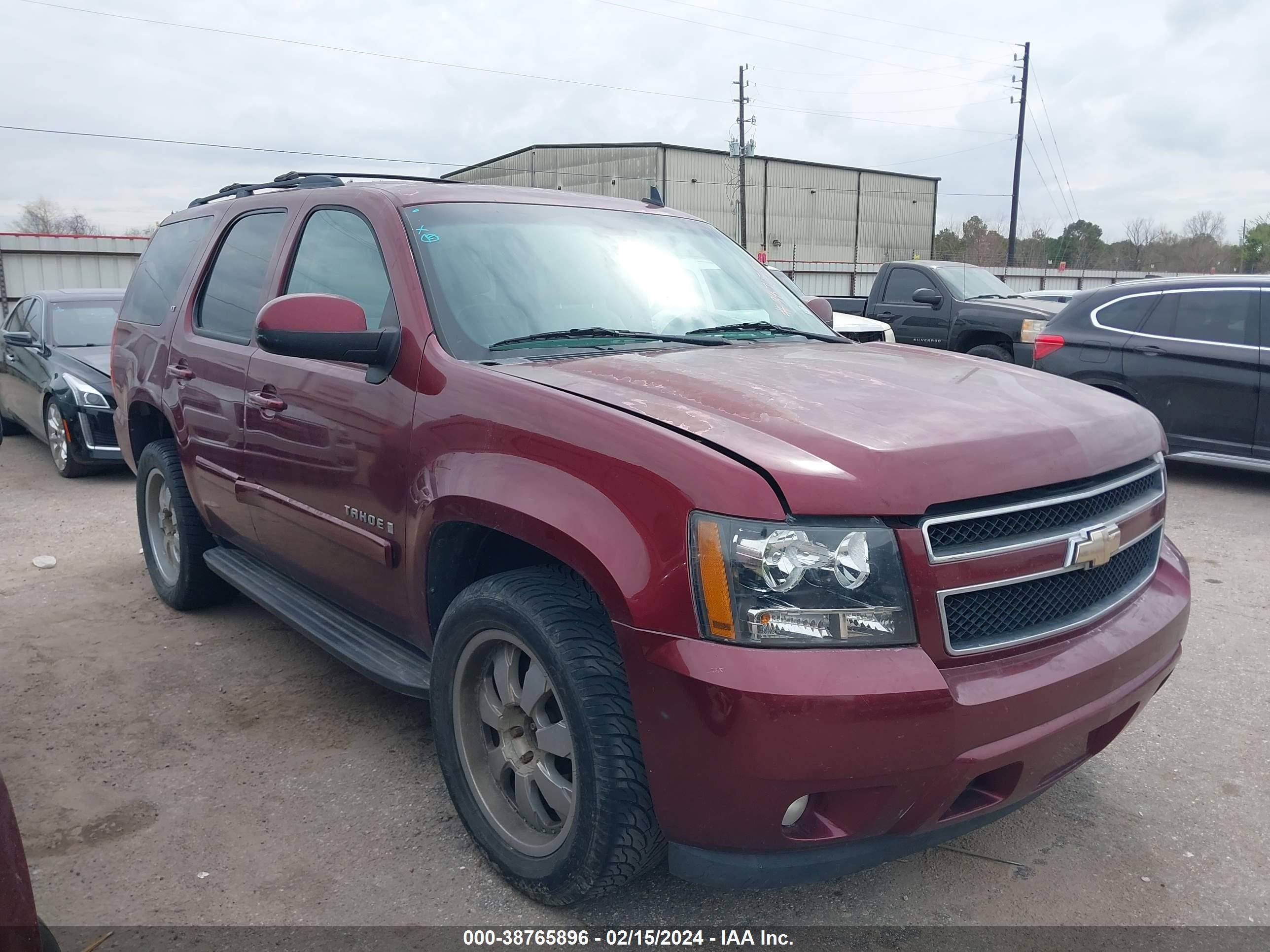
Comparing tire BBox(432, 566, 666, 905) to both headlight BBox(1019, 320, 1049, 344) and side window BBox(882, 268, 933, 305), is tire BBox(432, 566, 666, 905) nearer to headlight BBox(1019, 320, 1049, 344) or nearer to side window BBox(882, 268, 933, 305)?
headlight BBox(1019, 320, 1049, 344)

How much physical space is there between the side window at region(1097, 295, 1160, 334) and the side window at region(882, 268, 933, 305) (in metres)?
3.87

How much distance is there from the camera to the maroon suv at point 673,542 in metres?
2.03

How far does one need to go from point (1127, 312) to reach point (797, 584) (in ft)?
24.6

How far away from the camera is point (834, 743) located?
197cm

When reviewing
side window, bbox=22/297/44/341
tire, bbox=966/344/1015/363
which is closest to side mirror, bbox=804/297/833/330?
tire, bbox=966/344/1015/363

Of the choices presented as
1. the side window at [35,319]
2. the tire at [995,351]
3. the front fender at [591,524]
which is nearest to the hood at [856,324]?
the tire at [995,351]

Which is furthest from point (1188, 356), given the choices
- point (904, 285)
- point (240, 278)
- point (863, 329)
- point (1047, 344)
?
point (240, 278)

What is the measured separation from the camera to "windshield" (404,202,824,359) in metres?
3.06

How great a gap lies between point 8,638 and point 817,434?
4.18m

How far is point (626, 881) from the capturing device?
233cm

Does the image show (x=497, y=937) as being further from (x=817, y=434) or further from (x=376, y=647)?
(x=817, y=434)

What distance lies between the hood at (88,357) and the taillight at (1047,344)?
315 inches

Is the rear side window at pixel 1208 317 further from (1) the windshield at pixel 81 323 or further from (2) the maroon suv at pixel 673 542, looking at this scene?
(1) the windshield at pixel 81 323

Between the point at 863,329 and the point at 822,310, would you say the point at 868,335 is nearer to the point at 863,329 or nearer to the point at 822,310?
the point at 863,329
